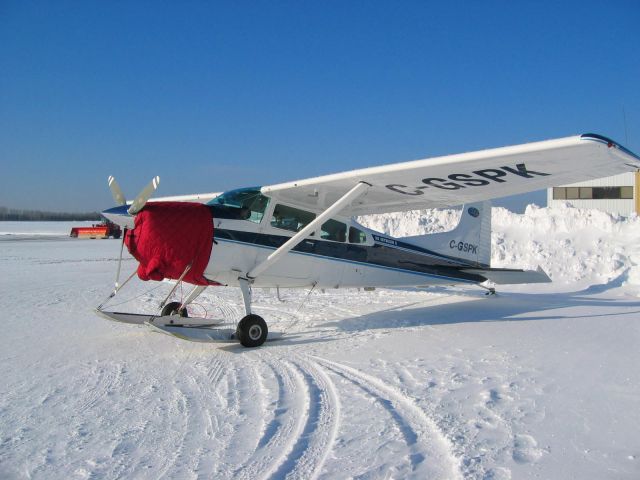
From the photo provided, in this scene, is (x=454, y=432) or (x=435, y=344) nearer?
(x=454, y=432)

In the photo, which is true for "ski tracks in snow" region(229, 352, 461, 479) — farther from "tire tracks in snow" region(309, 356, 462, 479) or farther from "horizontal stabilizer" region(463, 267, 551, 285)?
"horizontal stabilizer" region(463, 267, 551, 285)

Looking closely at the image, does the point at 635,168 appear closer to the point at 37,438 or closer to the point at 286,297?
the point at 37,438

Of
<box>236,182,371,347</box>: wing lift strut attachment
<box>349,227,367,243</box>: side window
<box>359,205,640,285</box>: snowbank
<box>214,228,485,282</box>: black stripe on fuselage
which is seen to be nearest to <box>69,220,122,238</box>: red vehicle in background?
<box>359,205,640,285</box>: snowbank

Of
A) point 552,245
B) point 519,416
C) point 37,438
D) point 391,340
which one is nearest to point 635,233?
point 552,245

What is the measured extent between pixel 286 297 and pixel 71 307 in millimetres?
4034

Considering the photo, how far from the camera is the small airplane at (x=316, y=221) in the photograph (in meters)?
5.41

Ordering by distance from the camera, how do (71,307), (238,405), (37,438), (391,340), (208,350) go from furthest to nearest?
(71,307)
(391,340)
(208,350)
(238,405)
(37,438)

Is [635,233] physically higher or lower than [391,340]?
higher

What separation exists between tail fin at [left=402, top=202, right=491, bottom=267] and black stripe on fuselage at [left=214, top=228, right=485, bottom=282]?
0.20 meters

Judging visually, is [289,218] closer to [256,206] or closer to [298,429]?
[256,206]

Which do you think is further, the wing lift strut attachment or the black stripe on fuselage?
the black stripe on fuselage

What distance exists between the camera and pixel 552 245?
14805 millimetres

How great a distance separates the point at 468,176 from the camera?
616cm

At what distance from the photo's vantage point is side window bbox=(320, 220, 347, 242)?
763cm
